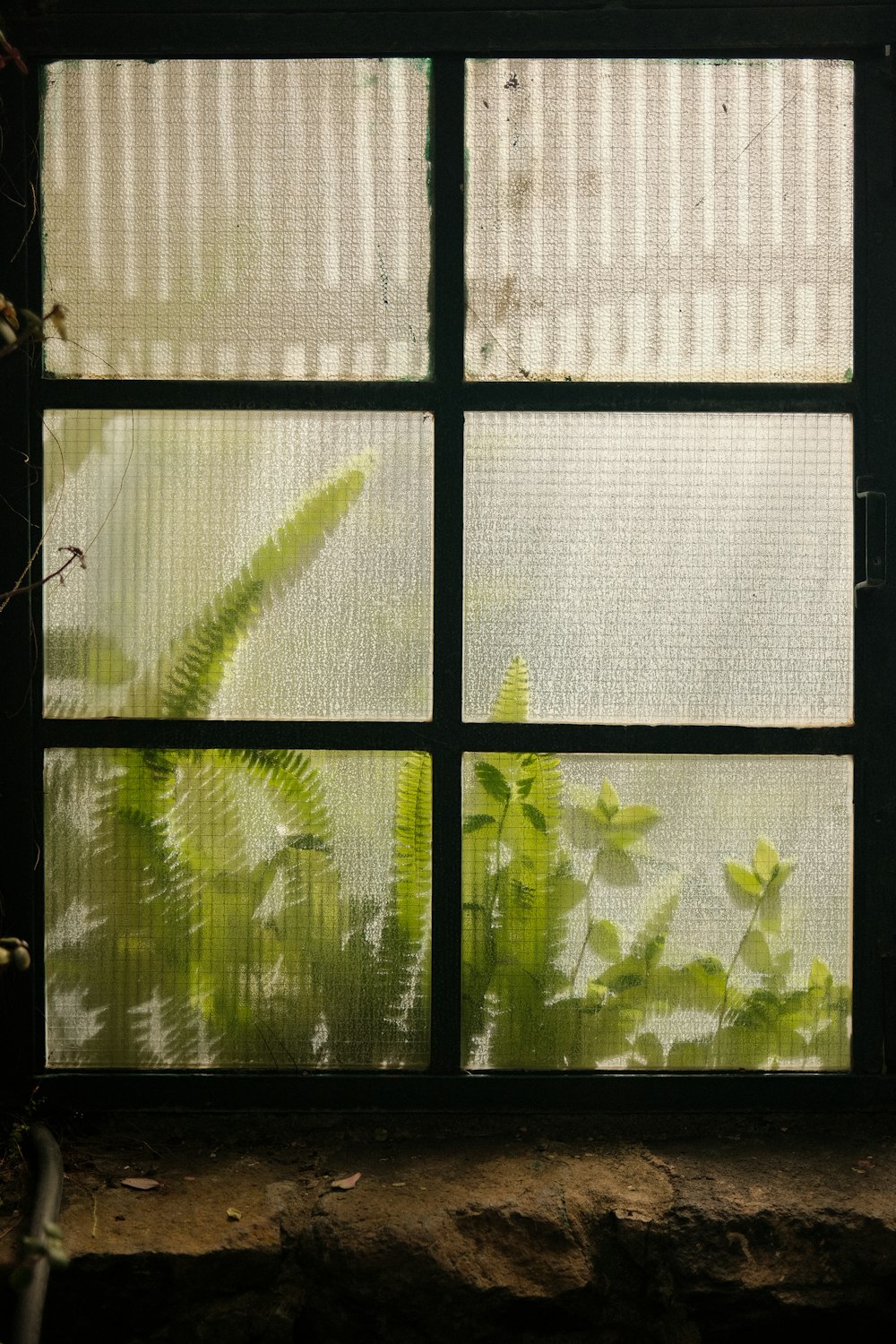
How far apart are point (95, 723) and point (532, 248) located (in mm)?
1237

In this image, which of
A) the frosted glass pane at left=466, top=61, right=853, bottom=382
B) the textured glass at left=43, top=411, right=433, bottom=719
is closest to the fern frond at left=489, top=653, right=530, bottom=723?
the textured glass at left=43, top=411, right=433, bottom=719

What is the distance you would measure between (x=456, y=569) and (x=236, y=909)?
78cm

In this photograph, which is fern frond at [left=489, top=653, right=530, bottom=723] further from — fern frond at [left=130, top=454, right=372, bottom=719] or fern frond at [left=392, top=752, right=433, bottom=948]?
fern frond at [left=130, top=454, right=372, bottom=719]

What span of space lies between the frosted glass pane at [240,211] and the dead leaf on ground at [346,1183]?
58.2 inches

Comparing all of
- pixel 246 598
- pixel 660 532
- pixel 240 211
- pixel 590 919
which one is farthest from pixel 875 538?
pixel 240 211

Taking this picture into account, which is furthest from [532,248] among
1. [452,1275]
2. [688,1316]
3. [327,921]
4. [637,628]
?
[688,1316]

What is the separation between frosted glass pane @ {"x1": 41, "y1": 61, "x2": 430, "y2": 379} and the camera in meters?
1.76

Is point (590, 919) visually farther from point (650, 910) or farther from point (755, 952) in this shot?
point (755, 952)

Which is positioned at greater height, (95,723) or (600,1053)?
(95,723)

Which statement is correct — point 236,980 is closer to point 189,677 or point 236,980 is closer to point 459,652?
point 189,677

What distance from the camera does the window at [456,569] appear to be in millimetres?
1764

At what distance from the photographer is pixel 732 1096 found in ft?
5.84

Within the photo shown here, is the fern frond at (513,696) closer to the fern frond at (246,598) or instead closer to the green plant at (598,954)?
the green plant at (598,954)

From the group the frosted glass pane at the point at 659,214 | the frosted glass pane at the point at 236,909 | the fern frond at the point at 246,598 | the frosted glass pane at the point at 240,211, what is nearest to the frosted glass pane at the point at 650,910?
the frosted glass pane at the point at 236,909
